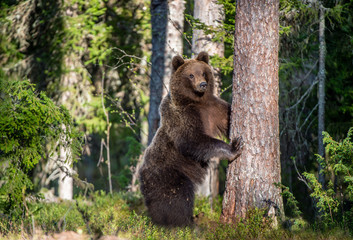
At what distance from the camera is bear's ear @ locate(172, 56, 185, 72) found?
6.87 m

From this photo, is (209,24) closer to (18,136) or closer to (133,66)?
(133,66)

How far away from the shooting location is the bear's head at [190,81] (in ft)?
21.9

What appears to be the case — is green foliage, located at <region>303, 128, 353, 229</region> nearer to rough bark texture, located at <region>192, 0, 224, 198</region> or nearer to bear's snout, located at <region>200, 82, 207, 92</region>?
bear's snout, located at <region>200, 82, 207, 92</region>

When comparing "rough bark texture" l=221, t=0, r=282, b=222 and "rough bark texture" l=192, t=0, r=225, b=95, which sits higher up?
"rough bark texture" l=192, t=0, r=225, b=95

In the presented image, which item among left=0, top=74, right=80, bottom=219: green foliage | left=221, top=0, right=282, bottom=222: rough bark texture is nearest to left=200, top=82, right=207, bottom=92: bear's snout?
left=221, top=0, right=282, bottom=222: rough bark texture

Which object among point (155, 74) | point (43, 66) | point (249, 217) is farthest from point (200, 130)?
point (43, 66)

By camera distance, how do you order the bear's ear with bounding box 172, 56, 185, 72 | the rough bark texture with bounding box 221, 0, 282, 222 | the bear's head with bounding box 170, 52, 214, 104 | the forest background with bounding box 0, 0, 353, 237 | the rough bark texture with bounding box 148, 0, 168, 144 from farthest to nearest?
1. the rough bark texture with bounding box 148, 0, 168, 144
2. the forest background with bounding box 0, 0, 353, 237
3. the bear's ear with bounding box 172, 56, 185, 72
4. the bear's head with bounding box 170, 52, 214, 104
5. the rough bark texture with bounding box 221, 0, 282, 222

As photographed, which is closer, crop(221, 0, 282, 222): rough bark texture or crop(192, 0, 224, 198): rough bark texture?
crop(221, 0, 282, 222): rough bark texture

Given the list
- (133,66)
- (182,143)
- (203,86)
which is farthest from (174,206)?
(133,66)

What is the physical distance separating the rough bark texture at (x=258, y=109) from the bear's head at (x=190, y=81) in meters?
1.06

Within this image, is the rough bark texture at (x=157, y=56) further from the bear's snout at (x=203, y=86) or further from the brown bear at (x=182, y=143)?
the bear's snout at (x=203, y=86)

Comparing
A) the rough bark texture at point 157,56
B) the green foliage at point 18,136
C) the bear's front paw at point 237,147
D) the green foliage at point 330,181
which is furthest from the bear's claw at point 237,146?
the rough bark texture at point 157,56

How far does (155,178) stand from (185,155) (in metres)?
0.64

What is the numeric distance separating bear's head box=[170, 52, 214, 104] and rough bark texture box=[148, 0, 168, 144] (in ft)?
12.0
